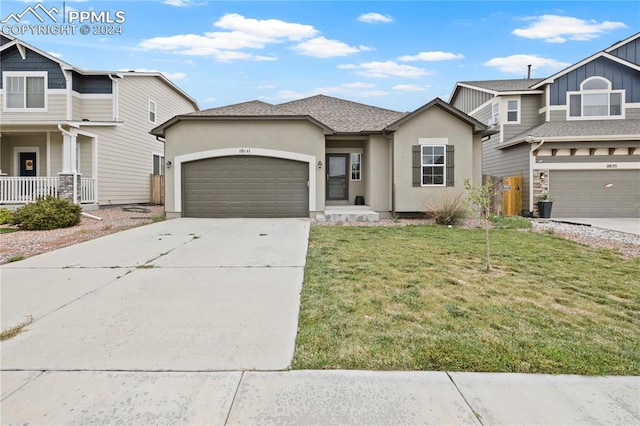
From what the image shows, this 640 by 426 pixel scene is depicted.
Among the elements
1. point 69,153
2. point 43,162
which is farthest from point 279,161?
point 43,162

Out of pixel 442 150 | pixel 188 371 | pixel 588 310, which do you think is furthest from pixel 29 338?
pixel 442 150

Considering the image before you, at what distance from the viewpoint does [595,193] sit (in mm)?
15102

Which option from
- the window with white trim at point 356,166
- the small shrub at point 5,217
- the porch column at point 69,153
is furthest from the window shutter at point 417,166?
the small shrub at point 5,217

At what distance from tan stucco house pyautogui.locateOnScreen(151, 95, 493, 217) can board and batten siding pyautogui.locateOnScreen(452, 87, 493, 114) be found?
6815 mm

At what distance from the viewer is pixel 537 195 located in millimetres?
15078

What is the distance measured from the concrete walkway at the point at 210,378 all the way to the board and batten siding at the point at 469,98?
18.2m

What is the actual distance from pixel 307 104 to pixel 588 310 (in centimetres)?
1597

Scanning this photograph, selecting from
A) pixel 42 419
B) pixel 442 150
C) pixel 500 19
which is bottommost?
pixel 42 419

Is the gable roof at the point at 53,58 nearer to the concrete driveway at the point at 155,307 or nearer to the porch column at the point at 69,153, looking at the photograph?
the porch column at the point at 69,153

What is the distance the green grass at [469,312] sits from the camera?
114 inches

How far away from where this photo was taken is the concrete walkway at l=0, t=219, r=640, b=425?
2.26m

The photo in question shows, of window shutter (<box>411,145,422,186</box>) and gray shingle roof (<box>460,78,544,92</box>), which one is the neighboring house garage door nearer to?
window shutter (<box>411,145,422,186</box>)

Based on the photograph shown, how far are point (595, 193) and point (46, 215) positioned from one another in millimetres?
20252

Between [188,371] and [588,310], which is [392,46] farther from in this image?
[188,371]
